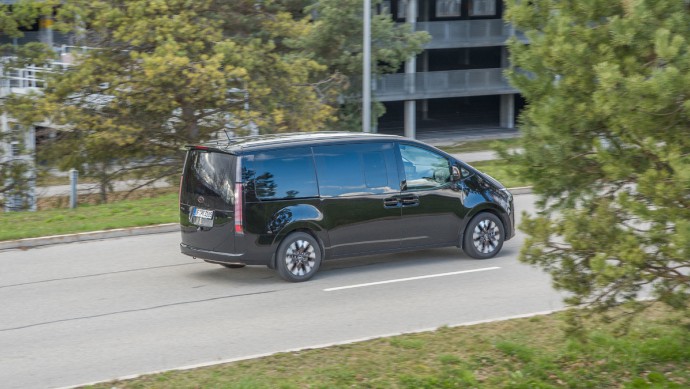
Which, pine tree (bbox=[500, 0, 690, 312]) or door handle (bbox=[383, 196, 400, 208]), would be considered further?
door handle (bbox=[383, 196, 400, 208])

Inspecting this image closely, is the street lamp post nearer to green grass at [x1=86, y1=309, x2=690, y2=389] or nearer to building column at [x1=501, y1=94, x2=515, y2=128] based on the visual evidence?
green grass at [x1=86, y1=309, x2=690, y2=389]

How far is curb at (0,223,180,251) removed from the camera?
15322 mm

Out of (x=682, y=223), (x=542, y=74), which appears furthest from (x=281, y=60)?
(x=682, y=223)

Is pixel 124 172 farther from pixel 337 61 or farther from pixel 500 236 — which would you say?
pixel 500 236

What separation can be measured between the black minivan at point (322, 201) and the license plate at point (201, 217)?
0.01 m

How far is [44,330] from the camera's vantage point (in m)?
10.6

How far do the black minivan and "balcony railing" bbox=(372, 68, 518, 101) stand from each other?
2925 centimetres

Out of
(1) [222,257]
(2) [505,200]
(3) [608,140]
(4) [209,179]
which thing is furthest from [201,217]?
(3) [608,140]

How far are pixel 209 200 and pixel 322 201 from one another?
1.40 meters

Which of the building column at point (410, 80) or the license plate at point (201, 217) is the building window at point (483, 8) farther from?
the license plate at point (201, 217)

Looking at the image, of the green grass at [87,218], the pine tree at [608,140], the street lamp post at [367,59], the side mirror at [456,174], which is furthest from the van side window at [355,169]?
the street lamp post at [367,59]

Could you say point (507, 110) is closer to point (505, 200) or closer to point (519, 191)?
point (519, 191)

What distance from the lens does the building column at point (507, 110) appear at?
166 feet

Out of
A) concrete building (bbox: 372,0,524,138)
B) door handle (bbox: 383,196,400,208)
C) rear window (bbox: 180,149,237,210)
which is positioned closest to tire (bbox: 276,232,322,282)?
rear window (bbox: 180,149,237,210)
